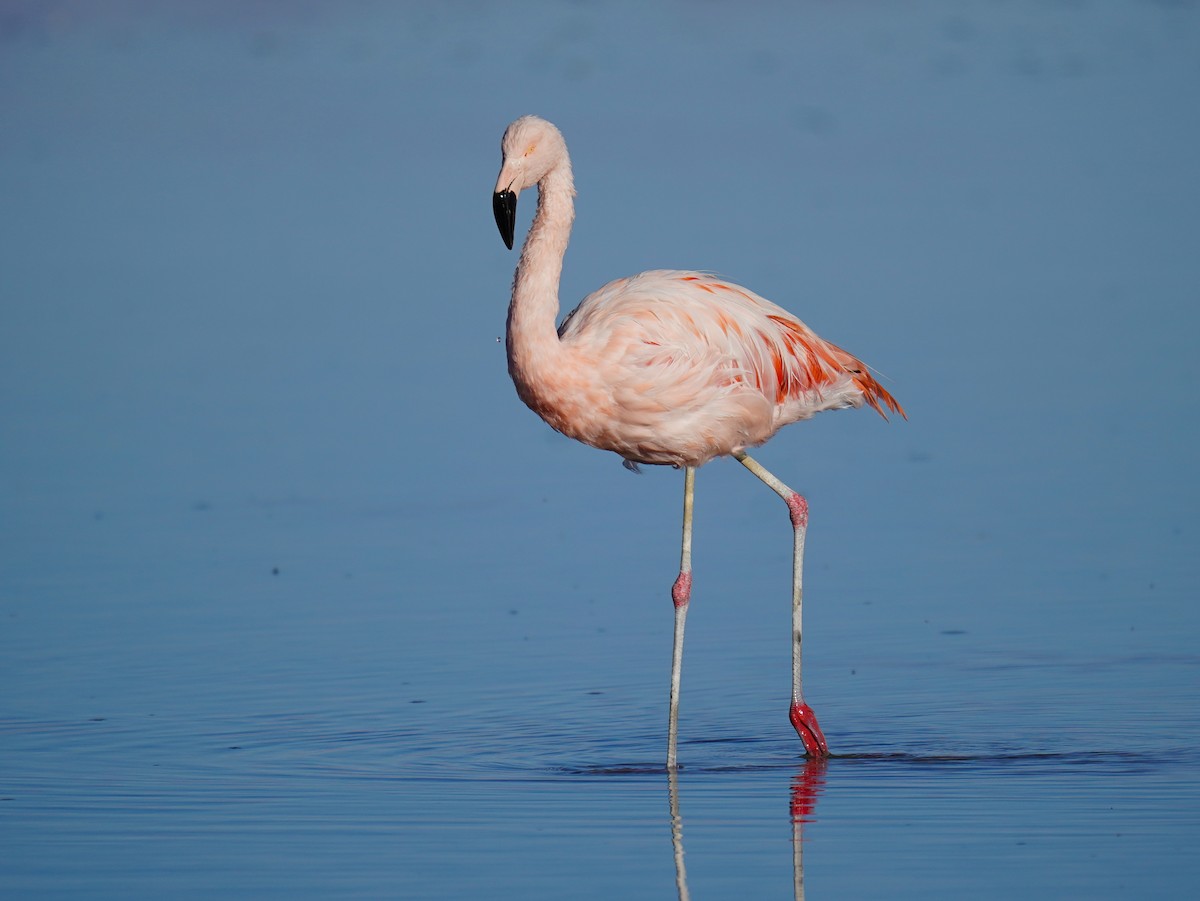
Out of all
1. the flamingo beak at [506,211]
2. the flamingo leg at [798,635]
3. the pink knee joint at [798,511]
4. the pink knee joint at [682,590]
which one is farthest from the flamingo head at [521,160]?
the pink knee joint at [798,511]

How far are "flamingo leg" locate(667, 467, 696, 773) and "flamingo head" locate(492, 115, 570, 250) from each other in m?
1.16

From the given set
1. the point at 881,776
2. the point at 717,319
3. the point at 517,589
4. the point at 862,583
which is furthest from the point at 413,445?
the point at 881,776

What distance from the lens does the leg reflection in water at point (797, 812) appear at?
540cm

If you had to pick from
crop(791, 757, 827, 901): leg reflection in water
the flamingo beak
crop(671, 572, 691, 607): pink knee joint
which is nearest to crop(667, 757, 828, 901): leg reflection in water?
crop(791, 757, 827, 901): leg reflection in water

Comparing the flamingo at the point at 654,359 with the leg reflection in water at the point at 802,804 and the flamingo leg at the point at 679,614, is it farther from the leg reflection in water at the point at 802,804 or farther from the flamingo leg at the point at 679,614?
the leg reflection in water at the point at 802,804

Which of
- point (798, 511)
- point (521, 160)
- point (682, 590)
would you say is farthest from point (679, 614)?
point (521, 160)

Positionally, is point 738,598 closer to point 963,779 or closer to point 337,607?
point 337,607

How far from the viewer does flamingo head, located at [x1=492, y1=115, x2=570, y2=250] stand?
6.94 metres

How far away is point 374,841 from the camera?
585 centimetres

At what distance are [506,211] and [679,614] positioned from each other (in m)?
1.57

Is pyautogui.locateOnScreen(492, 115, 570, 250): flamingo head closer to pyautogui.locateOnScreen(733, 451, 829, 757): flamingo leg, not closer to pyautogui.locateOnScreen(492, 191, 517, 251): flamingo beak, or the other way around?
pyautogui.locateOnScreen(492, 191, 517, 251): flamingo beak

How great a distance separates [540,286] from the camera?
22.9 ft

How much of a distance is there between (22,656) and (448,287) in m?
7.50

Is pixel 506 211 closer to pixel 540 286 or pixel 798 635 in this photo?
pixel 540 286
